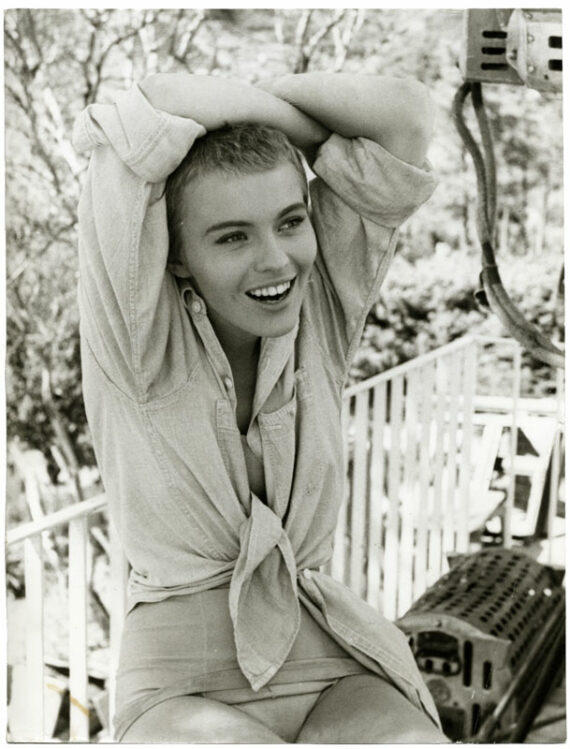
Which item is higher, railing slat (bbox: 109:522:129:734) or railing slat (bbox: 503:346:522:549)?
railing slat (bbox: 503:346:522:549)

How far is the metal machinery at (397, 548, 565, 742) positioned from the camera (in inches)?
56.6

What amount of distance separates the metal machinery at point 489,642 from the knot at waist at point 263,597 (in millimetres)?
314

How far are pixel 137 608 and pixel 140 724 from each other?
15 centimetres

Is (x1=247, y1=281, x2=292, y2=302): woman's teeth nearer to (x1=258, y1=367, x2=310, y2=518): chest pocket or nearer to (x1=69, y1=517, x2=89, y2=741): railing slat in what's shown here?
(x1=258, y1=367, x2=310, y2=518): chest pocket

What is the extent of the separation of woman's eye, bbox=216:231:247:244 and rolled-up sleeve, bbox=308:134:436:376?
14 cm

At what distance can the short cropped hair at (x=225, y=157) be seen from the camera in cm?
115

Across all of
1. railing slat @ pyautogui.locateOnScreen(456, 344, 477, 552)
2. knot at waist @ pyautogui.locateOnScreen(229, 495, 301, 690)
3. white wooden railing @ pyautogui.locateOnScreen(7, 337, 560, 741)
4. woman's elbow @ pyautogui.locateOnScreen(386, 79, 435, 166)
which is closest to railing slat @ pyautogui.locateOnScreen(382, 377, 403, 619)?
white wooden railing @ pyautogui.locateOnScreen(7, 337, 560, 741)

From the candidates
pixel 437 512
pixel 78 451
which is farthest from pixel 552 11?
pixel 78 451

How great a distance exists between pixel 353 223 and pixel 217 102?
0.80 feet

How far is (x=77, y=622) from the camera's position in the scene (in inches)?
55.1

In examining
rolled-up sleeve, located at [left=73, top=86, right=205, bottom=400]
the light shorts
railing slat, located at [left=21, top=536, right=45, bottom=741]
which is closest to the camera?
rolled-up sleeve, located at [left=73, top=86, right=205, bottom=400]

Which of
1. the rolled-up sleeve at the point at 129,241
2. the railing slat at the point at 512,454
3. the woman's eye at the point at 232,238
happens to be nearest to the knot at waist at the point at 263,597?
the rolled-up sleeve at the point at 129,241

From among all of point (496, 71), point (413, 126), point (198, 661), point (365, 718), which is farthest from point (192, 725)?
point (496, 71)

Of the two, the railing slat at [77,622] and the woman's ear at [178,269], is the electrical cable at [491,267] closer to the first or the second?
the woman's ear at [178,269]
